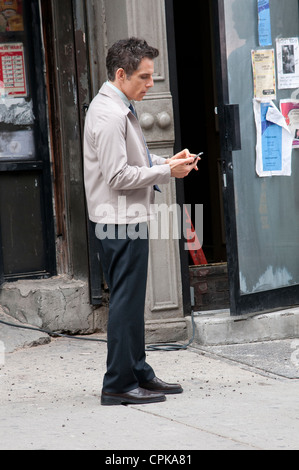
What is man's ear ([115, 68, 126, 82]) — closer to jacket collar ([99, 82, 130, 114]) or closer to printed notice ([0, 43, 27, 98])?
jacket collar ([99, 82, 130, 114])

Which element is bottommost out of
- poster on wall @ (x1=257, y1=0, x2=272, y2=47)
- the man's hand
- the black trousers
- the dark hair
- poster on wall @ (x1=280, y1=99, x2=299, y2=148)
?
the black trousers

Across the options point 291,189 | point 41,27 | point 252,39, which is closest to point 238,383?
point 291,189

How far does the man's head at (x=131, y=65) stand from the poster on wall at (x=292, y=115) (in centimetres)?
209

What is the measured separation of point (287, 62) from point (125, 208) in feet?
8.24

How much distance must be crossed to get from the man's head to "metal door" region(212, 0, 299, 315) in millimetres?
1565

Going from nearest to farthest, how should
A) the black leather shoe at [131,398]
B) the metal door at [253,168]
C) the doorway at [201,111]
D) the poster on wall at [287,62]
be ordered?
the black leather shoe at [131,398]
the metal door at [253,168]
the poster on wall at [287,62]
the doorway at [201,111]

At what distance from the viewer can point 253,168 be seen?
669 centimetres

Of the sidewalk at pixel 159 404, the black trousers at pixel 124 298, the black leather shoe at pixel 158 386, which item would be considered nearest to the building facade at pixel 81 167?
the sidewalk at pixel 159 404

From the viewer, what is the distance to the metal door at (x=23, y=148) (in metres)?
6.85

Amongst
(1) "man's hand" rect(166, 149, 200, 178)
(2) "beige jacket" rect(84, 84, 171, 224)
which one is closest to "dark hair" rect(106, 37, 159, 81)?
(2) "beige jacket" rect(84, 84, 171, 224)

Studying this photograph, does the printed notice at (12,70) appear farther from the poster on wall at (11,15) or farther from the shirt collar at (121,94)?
the shirt collar at (121,94)

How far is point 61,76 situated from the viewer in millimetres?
6824

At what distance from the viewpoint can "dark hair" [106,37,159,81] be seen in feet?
16.0
